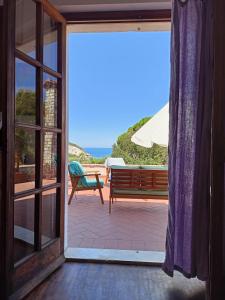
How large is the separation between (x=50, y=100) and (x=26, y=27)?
0.58 metres

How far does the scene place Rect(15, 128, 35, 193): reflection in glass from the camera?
2.01 meters

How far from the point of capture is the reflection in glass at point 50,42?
236cm

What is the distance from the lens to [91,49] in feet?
39.9

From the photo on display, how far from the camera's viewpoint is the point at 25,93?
2113mm

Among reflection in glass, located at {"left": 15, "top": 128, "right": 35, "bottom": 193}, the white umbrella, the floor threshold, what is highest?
the white umbrella

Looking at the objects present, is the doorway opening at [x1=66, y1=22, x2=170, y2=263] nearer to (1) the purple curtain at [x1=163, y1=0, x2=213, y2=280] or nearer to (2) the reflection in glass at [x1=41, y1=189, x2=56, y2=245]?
(2) the reflection in glass at [x1=41, y1=189, x2=56, y2=245]

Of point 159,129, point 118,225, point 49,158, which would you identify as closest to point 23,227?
point 49,158

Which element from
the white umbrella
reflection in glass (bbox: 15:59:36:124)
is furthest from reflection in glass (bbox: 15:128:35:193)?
the white umbrella

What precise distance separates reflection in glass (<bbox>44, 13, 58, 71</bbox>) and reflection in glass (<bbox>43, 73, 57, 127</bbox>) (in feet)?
0.38

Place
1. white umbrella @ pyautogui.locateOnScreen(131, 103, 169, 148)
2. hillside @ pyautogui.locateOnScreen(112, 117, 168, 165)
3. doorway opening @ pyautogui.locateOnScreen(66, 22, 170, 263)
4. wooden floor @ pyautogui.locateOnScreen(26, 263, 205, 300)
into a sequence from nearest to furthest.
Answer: wooden floor @ pyautogui.locateOnScreen(26, 263, 205, 300) < doorway opening @ pyautogui.locateOnScreen(66, 22, 170, 263) < white umbrella @ pyautogui.locateOnScreen(131, 103, 169, 148) < hillside @ pyautogui.locateOnScreen(112, 117, 168, 165)

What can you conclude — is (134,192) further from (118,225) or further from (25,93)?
(25,93)

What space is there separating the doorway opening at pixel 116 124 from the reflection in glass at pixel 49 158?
32 centimetres

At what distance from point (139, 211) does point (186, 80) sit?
3225 mm

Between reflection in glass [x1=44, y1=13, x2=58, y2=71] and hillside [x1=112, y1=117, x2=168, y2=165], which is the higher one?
reflection in glass [x1=44, y1=13, x2=58, y2=71]
